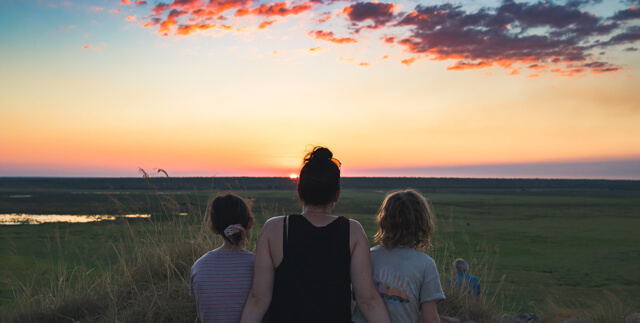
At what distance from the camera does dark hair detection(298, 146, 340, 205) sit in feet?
6.91

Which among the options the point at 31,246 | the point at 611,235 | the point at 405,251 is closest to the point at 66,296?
the point at 405,251

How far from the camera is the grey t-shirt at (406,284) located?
2.34m

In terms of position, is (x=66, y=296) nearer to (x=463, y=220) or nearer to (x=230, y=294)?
(x=230, y=294)

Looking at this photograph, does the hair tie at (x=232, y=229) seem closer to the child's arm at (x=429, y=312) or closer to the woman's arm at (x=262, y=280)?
the woman's arm at (x=262, y=280)

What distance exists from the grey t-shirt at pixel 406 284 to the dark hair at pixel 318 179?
0.57 metres

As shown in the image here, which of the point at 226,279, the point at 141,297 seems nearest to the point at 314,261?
the point at 226,279

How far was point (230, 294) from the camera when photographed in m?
2.45

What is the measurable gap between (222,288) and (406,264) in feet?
3.26

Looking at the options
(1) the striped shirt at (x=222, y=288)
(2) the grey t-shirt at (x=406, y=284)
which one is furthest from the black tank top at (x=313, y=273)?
(1) the striped shirt at (x=222, y=288)

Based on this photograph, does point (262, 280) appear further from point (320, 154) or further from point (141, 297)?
point (141, 297)

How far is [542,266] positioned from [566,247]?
11.8ft

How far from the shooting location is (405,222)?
243 cm

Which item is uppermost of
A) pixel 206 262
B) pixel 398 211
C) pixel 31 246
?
pixel 398 211

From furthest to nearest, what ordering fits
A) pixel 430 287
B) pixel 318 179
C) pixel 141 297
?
pixel 141 297 < pixel 430 287 < pixel 318 179
